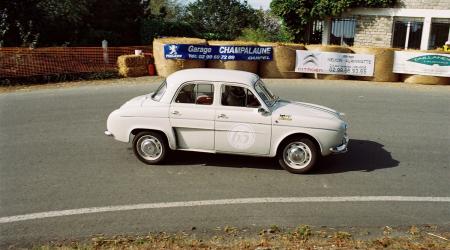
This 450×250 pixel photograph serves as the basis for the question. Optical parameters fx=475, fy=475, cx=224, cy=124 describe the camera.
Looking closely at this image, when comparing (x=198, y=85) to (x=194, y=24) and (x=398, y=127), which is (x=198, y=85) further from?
(x=194, y=24)

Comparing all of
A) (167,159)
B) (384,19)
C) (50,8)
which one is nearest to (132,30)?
(50,8)

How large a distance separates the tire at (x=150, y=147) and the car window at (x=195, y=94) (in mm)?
757

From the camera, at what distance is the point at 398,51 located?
18.2 m

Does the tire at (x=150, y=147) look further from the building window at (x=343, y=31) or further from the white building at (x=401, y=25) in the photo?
the building window at (x=343, y=31)

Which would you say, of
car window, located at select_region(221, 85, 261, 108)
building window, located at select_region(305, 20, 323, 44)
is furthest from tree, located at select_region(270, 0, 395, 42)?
car window, located at select_region(221, 85, 261, 108)

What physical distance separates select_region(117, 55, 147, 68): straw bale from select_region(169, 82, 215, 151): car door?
1022cm

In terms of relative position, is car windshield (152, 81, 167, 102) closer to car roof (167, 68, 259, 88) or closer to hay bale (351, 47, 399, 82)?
car roof (167, 68, 259, 88)

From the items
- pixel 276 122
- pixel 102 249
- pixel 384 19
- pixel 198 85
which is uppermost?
pixel 384 19

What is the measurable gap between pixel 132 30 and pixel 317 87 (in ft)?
50.7

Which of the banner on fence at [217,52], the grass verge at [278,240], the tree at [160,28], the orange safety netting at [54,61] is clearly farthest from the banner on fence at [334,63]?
the grass verge at [278,240]

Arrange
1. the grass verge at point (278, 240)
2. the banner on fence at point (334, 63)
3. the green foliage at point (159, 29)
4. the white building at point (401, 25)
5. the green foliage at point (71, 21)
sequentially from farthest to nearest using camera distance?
the green foliage at point (159, 29)
the white building at point (401, 25)
the green foliage at point (71, 21)
the banner on fence at point (334, 63)
the grass verge at point (278, 240)

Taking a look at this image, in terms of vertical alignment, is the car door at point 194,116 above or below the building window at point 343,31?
below

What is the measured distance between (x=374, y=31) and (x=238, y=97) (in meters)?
20.0

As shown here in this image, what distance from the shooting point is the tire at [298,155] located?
8031 mm
